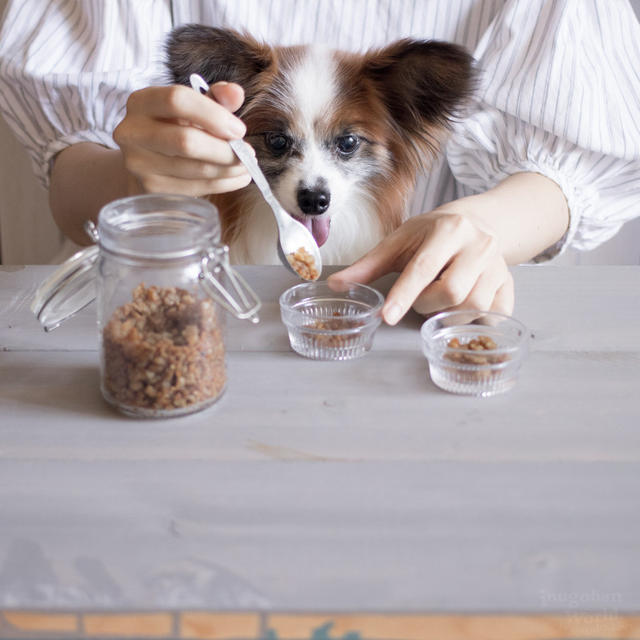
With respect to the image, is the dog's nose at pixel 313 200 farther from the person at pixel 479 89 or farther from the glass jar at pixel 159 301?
the glass jar at pixel 159 301

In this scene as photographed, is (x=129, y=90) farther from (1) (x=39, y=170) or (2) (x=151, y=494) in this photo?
(2) (x=151, y=494)

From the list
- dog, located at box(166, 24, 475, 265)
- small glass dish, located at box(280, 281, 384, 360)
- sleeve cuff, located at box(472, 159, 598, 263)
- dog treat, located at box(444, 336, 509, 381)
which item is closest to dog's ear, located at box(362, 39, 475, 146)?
dog, located at box(166, 24, 475, 265)

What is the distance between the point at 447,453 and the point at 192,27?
0.78 meters

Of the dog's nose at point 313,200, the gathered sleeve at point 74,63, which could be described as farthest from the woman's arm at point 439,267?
the gathered sleeve at point 74,63

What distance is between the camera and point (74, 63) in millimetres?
1389

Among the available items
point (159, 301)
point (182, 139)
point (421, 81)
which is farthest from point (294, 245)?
point (421, 81)

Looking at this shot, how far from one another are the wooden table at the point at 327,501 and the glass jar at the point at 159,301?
3 cm

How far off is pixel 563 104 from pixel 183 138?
28.3 inches

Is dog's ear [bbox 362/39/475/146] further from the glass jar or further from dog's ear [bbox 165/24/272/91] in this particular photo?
the glass jar

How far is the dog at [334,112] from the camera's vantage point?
124cm

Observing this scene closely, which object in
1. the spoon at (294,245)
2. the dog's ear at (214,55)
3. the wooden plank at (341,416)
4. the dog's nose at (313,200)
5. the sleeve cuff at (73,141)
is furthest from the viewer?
the sleeve cuff at (73,141)

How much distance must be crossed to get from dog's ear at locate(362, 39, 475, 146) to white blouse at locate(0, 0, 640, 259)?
95mm

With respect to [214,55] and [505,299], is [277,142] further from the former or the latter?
[505,299]

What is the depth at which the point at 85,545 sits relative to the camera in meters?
0.55
